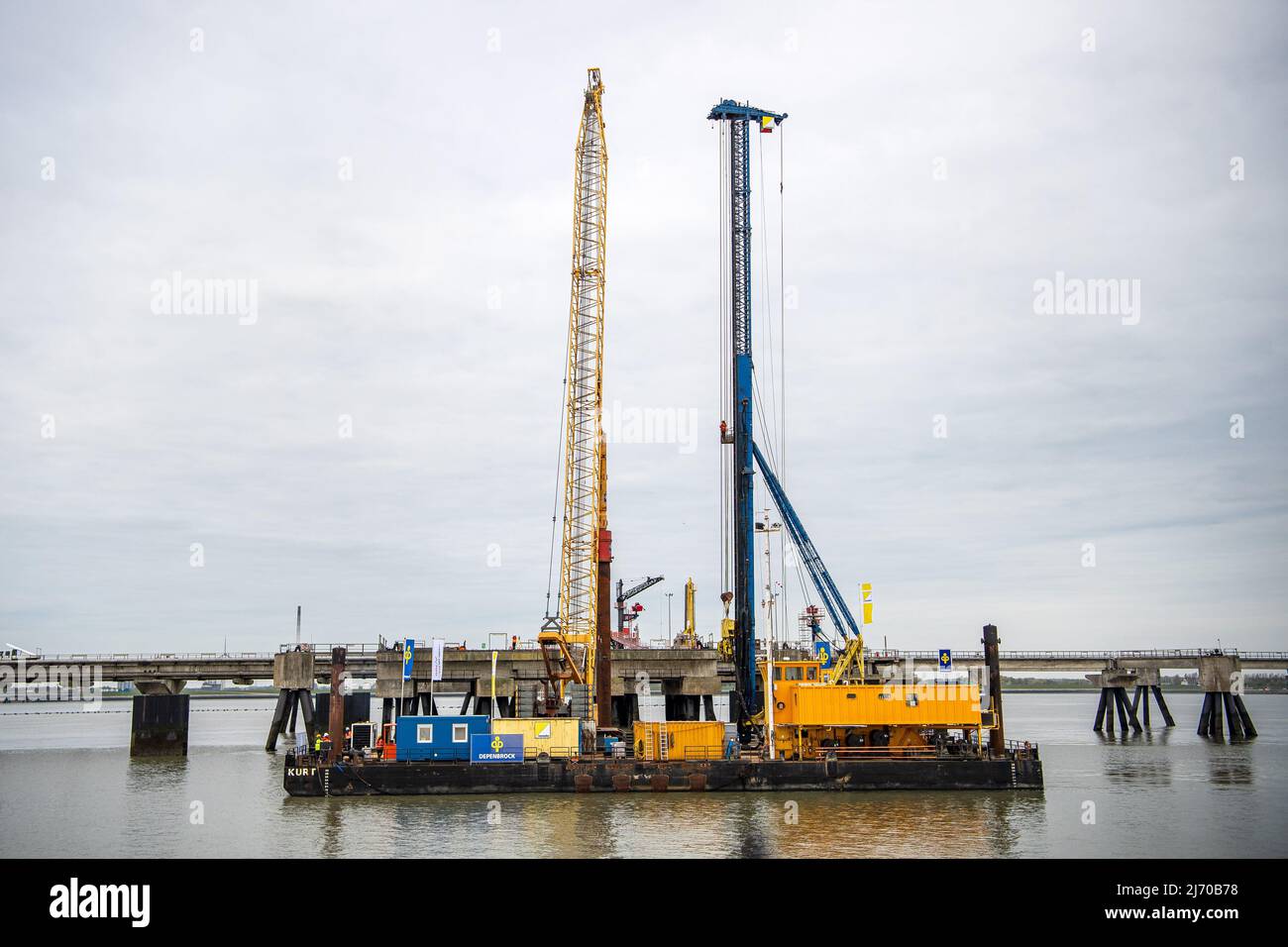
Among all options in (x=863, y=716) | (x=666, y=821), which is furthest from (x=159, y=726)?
(x=863, y=716)

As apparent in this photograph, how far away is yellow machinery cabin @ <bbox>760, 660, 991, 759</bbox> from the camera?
179 feet

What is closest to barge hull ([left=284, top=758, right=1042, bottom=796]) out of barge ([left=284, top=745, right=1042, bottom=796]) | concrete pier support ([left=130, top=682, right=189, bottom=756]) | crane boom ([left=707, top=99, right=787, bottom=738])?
barge ([left=284, top=745, right=1042, bottom=796])

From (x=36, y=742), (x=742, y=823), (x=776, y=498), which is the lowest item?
(x=36, y=742)

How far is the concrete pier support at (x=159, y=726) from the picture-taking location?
77625 millimetres

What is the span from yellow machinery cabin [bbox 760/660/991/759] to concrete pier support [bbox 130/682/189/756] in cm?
4891

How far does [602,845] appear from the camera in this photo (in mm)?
38281
